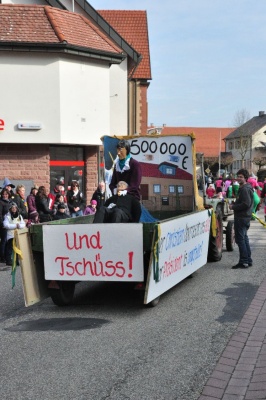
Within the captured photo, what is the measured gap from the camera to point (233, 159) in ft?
317

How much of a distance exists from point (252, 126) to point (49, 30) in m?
75.5

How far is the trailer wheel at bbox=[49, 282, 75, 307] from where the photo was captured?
26.4 ft

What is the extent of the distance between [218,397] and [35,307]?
404cm

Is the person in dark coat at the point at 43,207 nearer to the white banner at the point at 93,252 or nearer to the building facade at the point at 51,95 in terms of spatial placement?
the white banner at the point at 93,252

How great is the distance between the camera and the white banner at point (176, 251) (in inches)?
289

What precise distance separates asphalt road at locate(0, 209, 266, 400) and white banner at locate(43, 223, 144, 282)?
0.52 m

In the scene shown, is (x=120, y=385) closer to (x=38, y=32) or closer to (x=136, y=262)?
(x=136, y=262)

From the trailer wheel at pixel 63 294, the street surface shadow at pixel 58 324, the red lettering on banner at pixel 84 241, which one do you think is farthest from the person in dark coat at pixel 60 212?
the street surface shadow at pixel 58 324

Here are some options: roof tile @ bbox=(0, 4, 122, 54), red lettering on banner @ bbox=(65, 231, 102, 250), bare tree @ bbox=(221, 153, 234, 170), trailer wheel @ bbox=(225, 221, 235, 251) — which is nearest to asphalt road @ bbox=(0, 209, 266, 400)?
red lettering on banner @ bbox=(65, 231, 102, 250)

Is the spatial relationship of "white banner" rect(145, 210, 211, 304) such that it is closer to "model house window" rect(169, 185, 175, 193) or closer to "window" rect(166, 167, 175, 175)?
"model house window" rect(169, 185, 175, 193)

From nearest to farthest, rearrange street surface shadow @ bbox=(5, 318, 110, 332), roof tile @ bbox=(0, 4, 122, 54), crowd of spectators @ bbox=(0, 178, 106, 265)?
street surface shadow @ bbox=(5, 318, 110, 332), crowd of spectators @ bbox=(0, 178, 106, 265), roof tile @ bbox=(0, 4, 122, 54)

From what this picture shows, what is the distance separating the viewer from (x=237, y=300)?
841 cm

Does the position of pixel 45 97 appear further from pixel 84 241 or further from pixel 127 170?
pixel 84 241

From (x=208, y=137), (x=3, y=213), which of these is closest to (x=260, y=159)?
(x=208, y=137)
